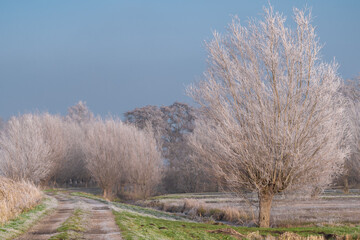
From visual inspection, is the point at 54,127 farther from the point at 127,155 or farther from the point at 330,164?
the point at 330,164

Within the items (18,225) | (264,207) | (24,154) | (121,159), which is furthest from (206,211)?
(24,154)

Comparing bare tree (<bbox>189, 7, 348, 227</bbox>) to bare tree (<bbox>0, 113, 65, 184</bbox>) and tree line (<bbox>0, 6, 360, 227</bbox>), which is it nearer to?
tree line (<bbox>0, 6, 360, 227</bbox>)

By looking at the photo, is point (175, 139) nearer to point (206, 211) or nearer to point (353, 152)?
point (353, 152)

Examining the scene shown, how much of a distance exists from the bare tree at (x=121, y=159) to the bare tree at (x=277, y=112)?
2578 cm

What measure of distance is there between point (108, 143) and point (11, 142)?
1090 centimetres

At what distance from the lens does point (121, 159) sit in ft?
146

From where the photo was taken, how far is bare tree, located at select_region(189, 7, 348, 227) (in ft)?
56.2

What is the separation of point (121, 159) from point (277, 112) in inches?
1186

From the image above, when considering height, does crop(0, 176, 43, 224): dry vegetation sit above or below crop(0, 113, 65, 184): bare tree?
below

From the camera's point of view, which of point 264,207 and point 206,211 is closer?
point 264,207

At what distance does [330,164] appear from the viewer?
17.3 m

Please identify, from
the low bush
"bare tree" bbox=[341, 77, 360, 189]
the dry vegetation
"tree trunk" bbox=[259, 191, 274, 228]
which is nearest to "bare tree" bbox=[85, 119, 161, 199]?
the low bush

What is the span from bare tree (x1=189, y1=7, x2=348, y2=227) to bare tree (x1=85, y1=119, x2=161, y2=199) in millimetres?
25785

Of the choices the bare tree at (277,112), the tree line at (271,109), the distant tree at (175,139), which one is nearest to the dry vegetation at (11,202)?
the tree line at (271,109)
